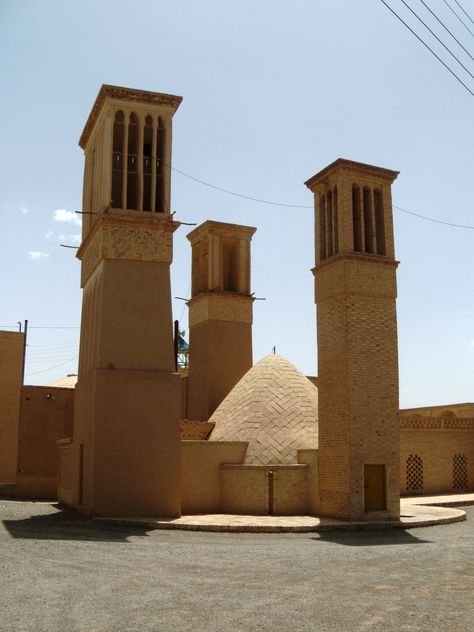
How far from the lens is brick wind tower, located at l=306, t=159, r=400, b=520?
53.5 ft

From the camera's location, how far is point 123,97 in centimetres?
1817

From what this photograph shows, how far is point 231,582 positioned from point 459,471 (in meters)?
17.9

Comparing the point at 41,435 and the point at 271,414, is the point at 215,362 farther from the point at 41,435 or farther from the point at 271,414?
the point at 41,435

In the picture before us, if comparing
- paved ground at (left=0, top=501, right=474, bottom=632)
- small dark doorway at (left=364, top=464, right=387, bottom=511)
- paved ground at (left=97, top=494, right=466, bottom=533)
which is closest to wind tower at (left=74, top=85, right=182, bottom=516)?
paved ground at (left=97, top=494, right=466, bottom=533)

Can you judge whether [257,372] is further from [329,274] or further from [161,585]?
[161,585]

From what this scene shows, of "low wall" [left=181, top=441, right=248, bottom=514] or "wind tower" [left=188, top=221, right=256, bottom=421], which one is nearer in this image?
"low wall" [left=181, top=441, right=248, bottom=514]

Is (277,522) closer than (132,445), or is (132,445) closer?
(277,522)

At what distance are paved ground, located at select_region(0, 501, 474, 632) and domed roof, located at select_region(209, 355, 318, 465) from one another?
4.51 m

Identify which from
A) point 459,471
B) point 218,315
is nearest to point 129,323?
point 218,315

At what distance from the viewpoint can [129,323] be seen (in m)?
17.5

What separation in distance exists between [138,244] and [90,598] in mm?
11061

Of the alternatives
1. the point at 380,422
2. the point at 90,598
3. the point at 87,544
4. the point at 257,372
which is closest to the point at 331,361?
the point at 380,422

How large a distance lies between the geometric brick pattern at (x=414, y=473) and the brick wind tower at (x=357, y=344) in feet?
24.4

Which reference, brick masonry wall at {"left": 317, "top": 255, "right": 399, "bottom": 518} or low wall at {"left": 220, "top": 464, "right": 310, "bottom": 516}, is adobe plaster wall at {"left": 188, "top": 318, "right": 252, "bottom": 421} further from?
brick masonry wall at {"left": 317, "top": 255, "right": 399, "bottom": 518}
